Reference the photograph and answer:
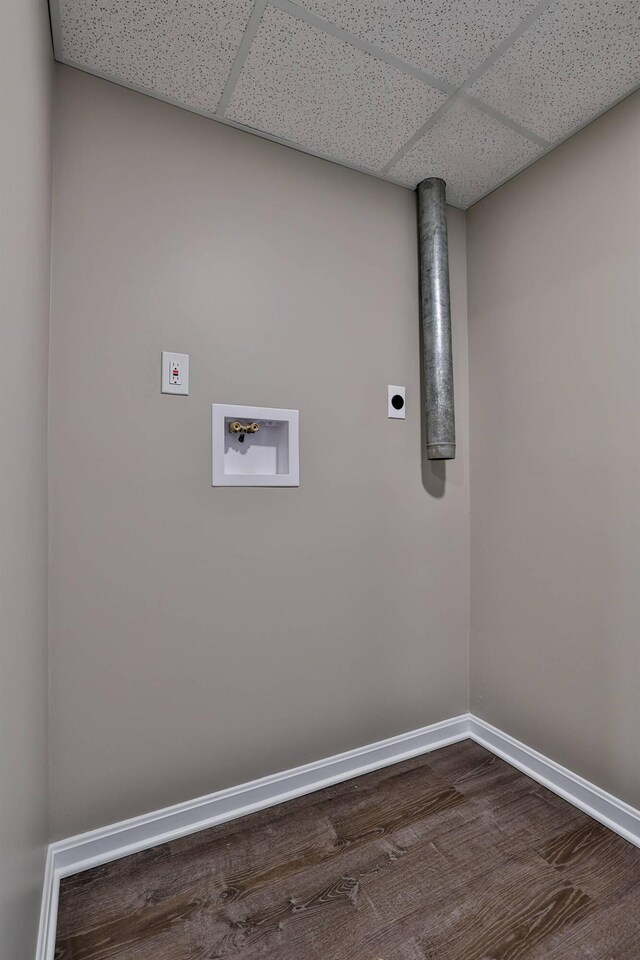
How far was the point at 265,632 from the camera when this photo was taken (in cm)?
171

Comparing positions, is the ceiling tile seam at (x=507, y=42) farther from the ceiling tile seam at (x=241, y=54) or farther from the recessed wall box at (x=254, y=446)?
the recessed wall box at (x=254, y=446)

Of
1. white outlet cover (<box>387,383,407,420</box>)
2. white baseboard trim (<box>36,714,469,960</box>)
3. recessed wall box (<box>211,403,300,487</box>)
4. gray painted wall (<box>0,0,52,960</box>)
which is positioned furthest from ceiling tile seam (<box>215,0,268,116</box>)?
white baseboard trim (<box>36,714,469,960</box>)

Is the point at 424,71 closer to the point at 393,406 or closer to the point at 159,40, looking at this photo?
the point at 159,40

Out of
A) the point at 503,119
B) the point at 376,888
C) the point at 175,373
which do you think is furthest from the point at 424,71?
the point at 376,888

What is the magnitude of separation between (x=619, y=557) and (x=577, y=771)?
0.80m

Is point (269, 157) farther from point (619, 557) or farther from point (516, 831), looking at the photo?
point (516, 831)

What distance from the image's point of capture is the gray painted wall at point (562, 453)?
1.58 meters

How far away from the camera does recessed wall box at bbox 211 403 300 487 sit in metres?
1.63

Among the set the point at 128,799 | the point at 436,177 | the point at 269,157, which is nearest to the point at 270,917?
the point at 128,799

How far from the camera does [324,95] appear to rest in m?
1.54

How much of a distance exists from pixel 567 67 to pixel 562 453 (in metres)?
1.22

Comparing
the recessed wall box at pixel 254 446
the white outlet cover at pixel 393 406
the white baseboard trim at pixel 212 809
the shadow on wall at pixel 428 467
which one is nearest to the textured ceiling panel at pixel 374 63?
the shadow on wall at pixel 428 467

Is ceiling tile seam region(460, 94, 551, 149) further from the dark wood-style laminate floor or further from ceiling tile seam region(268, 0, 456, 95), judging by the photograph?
the dark wood-style laminate floor

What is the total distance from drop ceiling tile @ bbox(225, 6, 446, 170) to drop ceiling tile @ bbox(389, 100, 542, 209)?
86 mm
